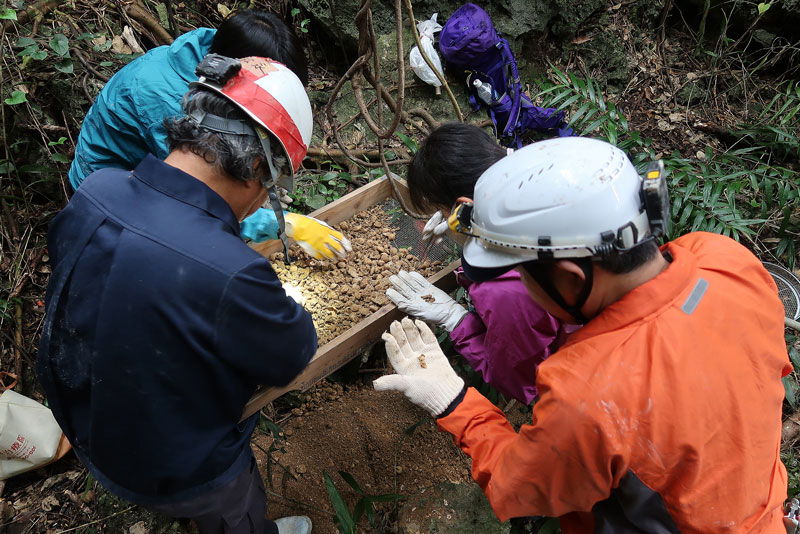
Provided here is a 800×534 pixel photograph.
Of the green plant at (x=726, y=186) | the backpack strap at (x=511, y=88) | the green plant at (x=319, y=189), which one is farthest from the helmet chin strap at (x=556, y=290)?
the backpack strap at (x=511, y=88)

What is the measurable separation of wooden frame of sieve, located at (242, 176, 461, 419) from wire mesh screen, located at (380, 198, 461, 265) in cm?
11

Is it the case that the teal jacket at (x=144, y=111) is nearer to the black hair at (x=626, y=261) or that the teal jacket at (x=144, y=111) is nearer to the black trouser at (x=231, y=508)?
the black trouser at (x=231, y=508)

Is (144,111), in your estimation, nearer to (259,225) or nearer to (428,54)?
(259,225)

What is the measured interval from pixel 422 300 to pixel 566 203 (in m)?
1.23

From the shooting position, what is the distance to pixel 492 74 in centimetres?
474

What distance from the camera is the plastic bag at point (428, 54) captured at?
4.61 meters

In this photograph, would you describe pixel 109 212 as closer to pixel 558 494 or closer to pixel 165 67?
pixel 165 67

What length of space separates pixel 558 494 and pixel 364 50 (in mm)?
1569

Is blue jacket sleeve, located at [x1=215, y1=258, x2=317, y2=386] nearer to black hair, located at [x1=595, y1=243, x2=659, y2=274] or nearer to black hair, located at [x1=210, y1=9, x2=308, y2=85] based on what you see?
black hair, located at [x1=595, y1=243, x2=659, y2=274]

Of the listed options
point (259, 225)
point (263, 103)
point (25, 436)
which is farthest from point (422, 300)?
point (25, 436)

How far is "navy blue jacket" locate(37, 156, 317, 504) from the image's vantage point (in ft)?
4.20

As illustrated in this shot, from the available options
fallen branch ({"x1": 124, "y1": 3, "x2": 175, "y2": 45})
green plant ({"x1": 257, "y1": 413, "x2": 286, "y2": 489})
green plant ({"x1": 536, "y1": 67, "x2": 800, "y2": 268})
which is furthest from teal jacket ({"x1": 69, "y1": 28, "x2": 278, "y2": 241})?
green plant ({"x1": 536, "y1": 67, "x2": 800, "y2": 268})

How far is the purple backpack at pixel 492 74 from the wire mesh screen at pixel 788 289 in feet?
6.96

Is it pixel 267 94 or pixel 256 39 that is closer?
pixel 267 94
